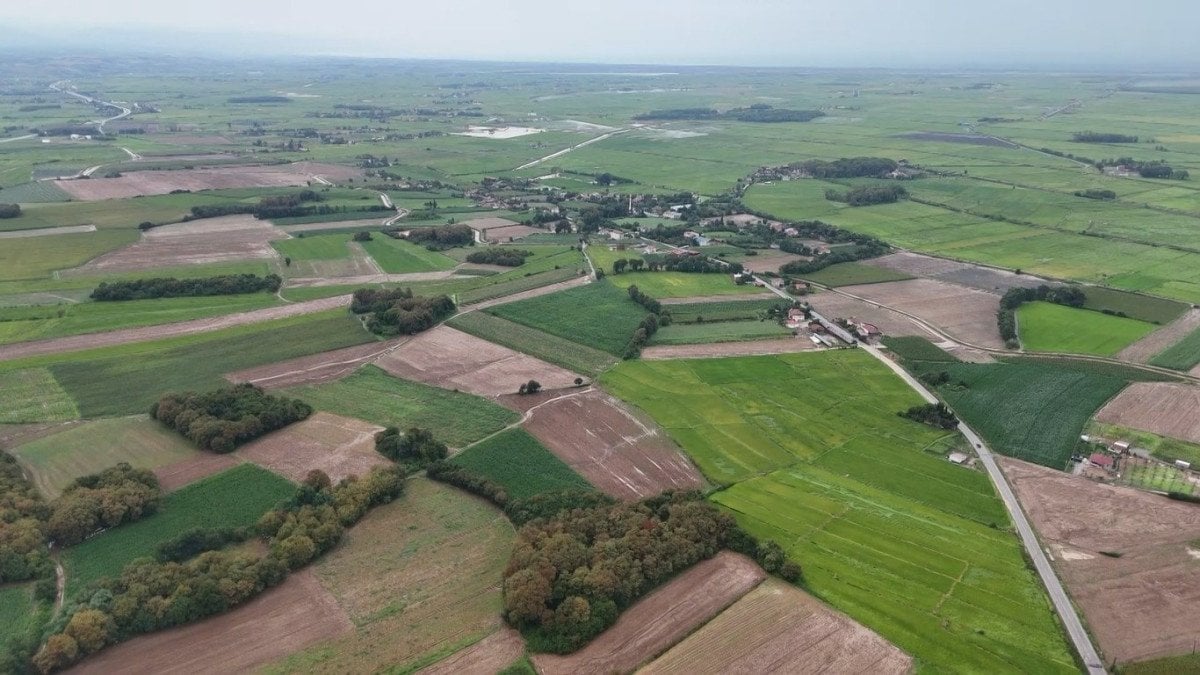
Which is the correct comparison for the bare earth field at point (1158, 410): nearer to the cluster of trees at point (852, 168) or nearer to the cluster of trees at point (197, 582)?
the cluster of trees at point (197, 582)

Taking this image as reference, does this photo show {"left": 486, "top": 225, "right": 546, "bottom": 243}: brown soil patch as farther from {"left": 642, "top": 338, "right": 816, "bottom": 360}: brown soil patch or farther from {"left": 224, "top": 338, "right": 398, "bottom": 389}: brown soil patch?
{"left": 642, "top": 338, "right": 816, "bottom": 360}: brown soil patch

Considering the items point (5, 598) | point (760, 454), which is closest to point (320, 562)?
point (5, 598)

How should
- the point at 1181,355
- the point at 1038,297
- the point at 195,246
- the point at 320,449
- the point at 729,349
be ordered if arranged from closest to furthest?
the point at 320,449
the point at 1181,355
the point at 729,349
the point at 1038,297
the point at 195,246

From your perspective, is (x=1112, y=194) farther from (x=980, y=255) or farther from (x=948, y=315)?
(x=948, y=315)

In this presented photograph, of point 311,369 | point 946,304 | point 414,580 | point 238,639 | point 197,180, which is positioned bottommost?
point 238,639

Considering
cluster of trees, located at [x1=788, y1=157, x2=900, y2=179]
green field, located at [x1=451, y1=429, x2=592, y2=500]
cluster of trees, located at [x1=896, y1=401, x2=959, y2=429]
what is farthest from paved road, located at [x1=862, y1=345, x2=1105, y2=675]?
cluster of trees, located at [x1=788, y1=157, x2=900, y2=179]

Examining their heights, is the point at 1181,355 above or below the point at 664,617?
above

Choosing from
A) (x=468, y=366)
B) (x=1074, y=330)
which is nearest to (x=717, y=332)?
(x=468, y=366)

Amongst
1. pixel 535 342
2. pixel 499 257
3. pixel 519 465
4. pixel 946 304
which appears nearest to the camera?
pixel 519 465

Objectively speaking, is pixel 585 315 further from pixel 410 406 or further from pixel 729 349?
pixel 410 406
